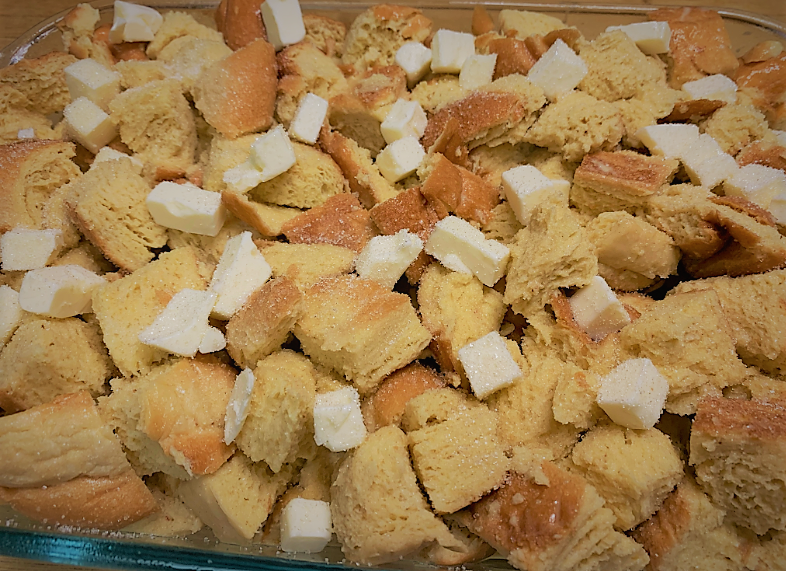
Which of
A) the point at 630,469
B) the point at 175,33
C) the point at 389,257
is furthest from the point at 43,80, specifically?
the point at 630,469

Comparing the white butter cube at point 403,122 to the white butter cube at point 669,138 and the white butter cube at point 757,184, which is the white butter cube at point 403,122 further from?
the white butter cube at point 757,184

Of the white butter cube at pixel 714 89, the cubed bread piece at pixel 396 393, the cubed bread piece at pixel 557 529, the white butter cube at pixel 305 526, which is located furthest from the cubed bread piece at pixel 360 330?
the white butter cube at pixel 714 89

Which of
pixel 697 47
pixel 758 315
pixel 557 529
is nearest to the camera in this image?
pixel 557 529

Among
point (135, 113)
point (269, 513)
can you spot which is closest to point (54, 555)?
point (269, 513)

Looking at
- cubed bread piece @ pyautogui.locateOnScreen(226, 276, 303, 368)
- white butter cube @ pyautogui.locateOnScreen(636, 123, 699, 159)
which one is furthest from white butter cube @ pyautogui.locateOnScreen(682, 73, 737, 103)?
cubed bread piece @ pyautogui.locateOnScreen(226, 276, 303, 368)

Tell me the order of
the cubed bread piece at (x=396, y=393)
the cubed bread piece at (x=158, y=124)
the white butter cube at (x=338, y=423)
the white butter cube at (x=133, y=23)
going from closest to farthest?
the white butter cube at (x=338, y=423) < the cubed bread piece at (x=396, y=393) < the cubed bread piece at (x=158, y=124) < the white butter cube at (x=133, y=23)

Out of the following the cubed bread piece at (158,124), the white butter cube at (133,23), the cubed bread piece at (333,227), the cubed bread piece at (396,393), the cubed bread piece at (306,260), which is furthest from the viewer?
the white butter cube at (133,23)

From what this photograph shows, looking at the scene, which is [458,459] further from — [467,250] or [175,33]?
[175,33]

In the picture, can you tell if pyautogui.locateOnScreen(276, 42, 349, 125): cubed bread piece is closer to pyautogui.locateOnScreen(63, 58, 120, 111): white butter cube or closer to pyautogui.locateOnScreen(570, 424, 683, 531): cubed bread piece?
pyautogui.locateOnScreen(63, 58, 120, 111): white butter cube
